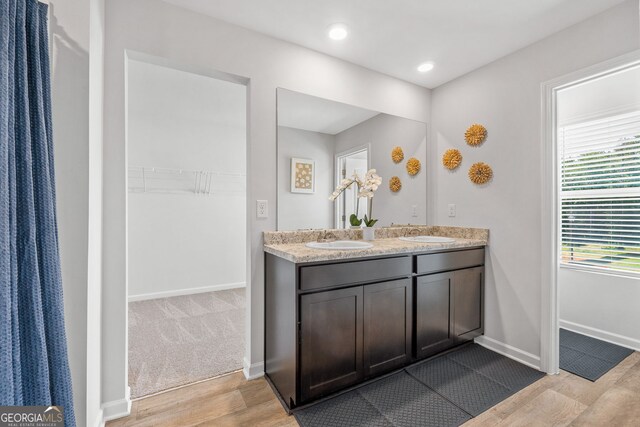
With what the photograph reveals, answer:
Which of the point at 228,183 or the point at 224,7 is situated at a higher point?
the point at 224,7

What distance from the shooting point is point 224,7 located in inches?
73.2

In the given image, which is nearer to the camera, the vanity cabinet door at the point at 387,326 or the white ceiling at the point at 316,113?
the vanity cabinet door at the point at 387,326

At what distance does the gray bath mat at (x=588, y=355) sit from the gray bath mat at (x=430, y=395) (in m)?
0.34

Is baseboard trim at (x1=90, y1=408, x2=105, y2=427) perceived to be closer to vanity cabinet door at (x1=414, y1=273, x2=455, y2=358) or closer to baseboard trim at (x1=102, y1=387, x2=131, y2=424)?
baseboard trim at (x1=102, y1=387, x2=131, y2=424)

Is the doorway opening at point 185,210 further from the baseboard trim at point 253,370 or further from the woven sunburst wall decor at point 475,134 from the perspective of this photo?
the woven sunburst wall decor at point 475,134

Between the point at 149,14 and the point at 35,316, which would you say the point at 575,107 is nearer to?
the point at 149,14

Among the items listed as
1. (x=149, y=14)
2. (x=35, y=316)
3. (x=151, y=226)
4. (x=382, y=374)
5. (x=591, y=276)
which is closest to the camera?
(x=35, y=316)

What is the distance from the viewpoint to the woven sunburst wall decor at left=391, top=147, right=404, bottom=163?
2785 mm

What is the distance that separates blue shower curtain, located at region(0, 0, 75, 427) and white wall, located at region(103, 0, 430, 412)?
2.21ft

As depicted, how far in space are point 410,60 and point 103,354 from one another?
299 centimetres

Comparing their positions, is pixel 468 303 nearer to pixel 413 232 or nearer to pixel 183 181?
pixel 413 232

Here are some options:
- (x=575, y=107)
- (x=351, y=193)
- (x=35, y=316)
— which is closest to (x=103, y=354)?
(x=35, y=316)

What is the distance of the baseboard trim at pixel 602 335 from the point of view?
2.51 metres

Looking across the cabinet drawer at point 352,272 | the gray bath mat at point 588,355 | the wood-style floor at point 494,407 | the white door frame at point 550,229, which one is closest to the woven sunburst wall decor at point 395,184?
the cabinet drawer at point 352,272
